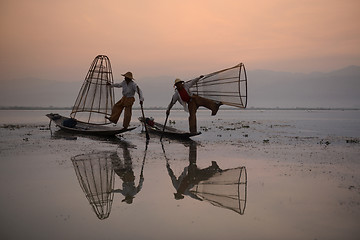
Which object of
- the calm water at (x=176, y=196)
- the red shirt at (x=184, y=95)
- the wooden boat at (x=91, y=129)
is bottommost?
the calm water at (x=176, y=196)

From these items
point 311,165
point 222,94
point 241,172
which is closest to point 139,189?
point 241,172

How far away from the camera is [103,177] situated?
7.50 metres

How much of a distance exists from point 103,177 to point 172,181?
1.70 metres

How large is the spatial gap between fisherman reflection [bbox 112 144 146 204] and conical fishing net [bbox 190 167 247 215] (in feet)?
4.13

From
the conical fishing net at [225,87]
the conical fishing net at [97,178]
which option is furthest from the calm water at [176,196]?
the conical fishing net at [225,87]

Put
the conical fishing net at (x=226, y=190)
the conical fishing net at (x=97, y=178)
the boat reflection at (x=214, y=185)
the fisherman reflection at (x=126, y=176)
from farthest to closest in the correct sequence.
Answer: the fisherman reflection at (x=126, y=176) → the boat reflection at (x=214, y=185) → the conical fishing net at (x=226, y=190) → the conical fishing net at (x=97, y=178)

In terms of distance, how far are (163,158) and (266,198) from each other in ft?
16.1

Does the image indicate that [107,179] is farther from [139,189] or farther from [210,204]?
[210,204]

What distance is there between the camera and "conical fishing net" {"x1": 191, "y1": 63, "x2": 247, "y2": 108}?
44.8 feet

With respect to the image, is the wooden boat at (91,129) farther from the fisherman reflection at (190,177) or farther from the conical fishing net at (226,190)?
the conical fishing net at (226,190)

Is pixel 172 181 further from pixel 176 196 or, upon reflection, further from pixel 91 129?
pixel 91 129

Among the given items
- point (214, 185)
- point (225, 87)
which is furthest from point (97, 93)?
point (214, 185)

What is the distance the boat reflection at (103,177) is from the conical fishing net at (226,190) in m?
1.41

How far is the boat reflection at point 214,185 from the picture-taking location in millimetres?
5826
